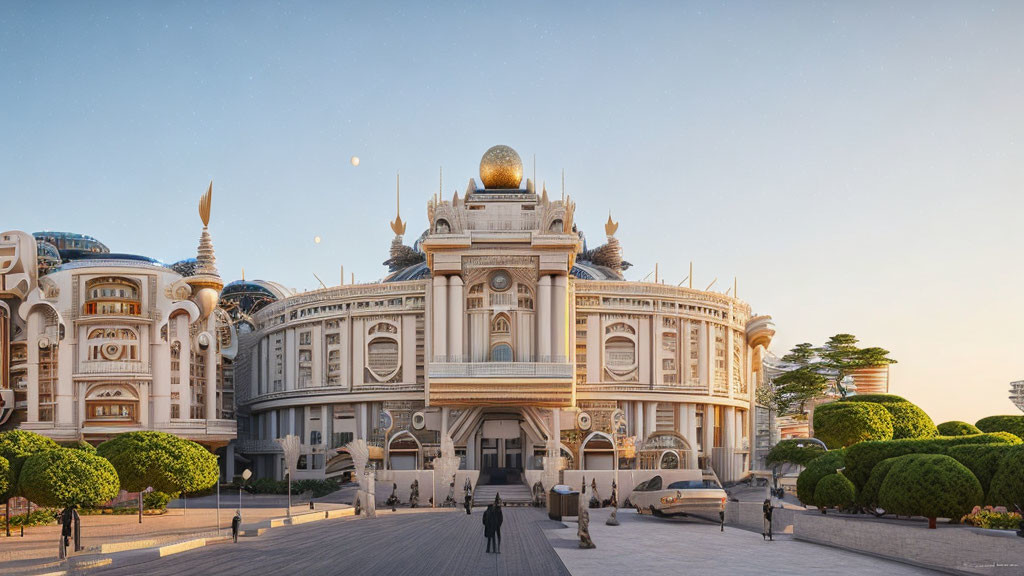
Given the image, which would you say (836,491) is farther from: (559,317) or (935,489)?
(559,317)

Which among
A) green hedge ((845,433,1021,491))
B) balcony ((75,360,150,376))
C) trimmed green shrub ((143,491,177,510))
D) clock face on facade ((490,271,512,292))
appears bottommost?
trimmed green shrub ((143,491,177,510))

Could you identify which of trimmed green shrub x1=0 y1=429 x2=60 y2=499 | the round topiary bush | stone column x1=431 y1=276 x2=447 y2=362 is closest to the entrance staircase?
stone column x1=431 y1=276 x2=447 y2=362

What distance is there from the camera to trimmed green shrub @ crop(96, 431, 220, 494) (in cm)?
5509

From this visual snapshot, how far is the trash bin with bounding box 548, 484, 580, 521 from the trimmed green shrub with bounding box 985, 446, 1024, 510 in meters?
25.4

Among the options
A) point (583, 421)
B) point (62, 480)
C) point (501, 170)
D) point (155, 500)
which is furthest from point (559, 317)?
point (62, 480)

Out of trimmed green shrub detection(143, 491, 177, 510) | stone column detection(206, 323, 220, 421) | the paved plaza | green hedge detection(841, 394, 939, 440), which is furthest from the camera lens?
stone column detection(206, 323, 220, 421)

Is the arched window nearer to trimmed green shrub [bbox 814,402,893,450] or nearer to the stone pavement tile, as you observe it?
trimmed green shrub [bbox 814,402,893,450]

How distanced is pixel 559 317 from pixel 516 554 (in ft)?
153

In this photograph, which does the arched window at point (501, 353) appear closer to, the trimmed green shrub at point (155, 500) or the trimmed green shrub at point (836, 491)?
the trimmed green shrub at point (155, 500)

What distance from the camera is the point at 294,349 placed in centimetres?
9000

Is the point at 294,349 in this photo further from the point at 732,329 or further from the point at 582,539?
the point at 582,539

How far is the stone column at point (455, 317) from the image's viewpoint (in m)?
80.8

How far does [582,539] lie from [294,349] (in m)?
56.8

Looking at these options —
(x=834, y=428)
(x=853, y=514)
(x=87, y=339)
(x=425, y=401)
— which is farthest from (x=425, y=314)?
(x=853, y=514)
